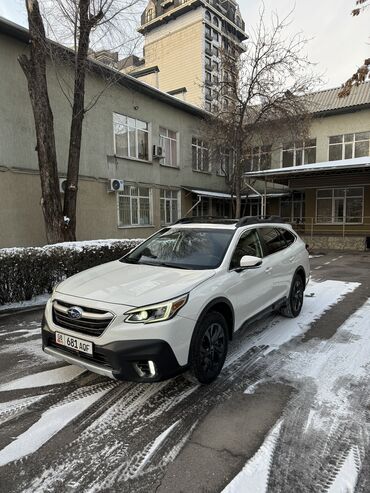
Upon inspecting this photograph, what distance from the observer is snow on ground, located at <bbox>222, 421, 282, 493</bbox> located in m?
2.21

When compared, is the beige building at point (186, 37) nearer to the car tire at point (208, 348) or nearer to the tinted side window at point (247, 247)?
the tinted side window at point (247, 247)

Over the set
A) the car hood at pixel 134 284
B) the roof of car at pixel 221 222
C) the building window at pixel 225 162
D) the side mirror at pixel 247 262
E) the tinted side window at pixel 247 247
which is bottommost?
the car hood at pixel 134 284

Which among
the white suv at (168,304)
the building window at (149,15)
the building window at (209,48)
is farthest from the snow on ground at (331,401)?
the building window at (149,15)

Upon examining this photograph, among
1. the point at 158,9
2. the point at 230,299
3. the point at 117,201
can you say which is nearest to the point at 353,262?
the point at 117,201

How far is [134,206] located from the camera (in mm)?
16750

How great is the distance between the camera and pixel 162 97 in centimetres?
1748

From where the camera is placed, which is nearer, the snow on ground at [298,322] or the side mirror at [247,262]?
the side mirror at [247,262]

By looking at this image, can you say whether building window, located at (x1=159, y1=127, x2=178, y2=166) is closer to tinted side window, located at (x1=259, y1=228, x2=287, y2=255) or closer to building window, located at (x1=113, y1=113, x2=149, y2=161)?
building window, located at (x1=113, y1=113, x2=149, y2=161)

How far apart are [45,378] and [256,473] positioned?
241cm

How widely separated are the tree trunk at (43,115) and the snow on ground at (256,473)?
8.21m

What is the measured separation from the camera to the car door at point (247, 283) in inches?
151

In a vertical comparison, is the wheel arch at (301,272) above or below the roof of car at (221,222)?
below

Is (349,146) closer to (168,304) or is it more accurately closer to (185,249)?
(185,249)

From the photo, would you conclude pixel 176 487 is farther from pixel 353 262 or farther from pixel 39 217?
pixel 353 262
